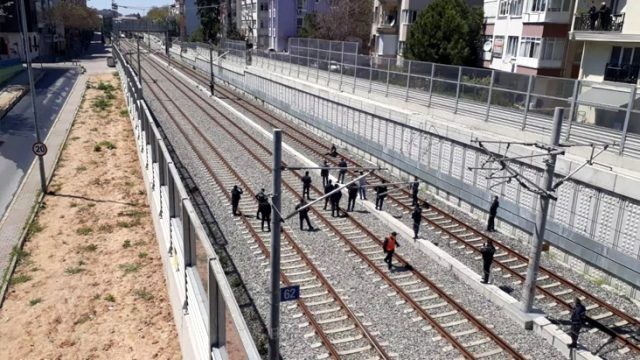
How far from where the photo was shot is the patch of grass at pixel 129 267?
58.8 ft

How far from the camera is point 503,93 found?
2005cm

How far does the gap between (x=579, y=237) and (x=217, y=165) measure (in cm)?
1724

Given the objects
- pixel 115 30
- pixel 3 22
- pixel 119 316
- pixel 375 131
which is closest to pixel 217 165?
pixel 375 131

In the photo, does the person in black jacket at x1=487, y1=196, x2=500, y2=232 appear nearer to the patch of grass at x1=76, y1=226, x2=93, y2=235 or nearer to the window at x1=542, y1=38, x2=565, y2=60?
the patch of grass at x1=76, y1=226, x2=93, y2=235

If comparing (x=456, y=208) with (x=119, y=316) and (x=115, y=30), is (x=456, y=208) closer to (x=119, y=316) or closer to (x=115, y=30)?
(x=119, y=316)

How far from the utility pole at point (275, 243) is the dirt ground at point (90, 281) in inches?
195

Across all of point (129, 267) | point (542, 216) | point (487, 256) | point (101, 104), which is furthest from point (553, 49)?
point (101, 104)

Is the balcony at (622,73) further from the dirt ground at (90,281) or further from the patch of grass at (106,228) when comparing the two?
the patch of grass at (106,228)

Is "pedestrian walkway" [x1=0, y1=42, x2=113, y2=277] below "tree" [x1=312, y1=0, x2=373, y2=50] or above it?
below

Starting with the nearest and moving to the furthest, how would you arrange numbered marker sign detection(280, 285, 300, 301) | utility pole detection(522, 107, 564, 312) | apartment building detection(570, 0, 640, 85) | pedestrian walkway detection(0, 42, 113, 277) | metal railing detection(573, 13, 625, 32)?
numbered marker sign detection(280, 285, 300, 301), utility pole detection(522, 107, 564, 312), pedestrian walkway detection(0, 42, 113, 277), apartment building detection(570, 0, 640, 85), metal railing detection(573, 13, 625, 32)

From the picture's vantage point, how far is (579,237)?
1582cm

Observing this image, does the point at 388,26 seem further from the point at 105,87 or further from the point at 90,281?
the point at 90,281

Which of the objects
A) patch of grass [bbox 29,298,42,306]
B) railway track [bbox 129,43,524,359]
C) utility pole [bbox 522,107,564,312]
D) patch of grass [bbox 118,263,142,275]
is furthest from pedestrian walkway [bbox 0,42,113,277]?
utility pole [bbox 522,107,564,312]

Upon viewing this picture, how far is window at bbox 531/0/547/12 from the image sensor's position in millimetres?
32353
